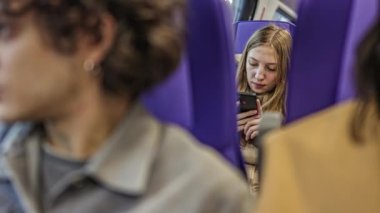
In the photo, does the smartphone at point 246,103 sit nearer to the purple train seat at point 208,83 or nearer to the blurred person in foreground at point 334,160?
the purple train seat at point 208,83

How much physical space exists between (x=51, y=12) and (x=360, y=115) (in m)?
0.43

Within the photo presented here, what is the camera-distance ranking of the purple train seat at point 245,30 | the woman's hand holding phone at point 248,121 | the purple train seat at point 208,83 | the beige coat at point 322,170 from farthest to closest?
the purple train seat at point 245,30, the woman's hand holding phone at point 248,121, the purple train seat at point 208,83, the beige coat at point 322,170

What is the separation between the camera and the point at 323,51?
1.27 metres

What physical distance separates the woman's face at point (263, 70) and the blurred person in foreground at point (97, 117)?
1.43m

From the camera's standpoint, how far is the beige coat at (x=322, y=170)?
2.94 ft

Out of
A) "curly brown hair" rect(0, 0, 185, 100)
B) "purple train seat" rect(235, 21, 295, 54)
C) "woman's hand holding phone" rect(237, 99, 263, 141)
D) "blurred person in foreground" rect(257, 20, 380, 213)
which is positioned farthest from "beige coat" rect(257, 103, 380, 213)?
"purple train seat" rect(235, 21, 295, 54)

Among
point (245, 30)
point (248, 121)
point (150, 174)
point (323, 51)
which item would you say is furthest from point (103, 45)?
point (245, 30)

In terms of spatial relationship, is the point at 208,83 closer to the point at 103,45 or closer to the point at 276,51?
the point at 103,45

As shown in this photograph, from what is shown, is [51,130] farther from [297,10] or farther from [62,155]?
[297,10]

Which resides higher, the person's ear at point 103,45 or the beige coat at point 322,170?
the person's ear at point 103,45

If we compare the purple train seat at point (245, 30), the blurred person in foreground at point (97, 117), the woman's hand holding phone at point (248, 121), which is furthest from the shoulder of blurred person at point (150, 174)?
the purple train seat at point (245, 30)

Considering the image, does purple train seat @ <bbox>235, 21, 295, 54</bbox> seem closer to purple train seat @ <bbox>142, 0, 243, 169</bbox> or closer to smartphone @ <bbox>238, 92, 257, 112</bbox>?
smartphone @ <bbox>238, 92, 257, 112</bbox>

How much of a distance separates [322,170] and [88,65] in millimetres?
347

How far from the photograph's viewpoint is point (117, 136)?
98 centimetres
